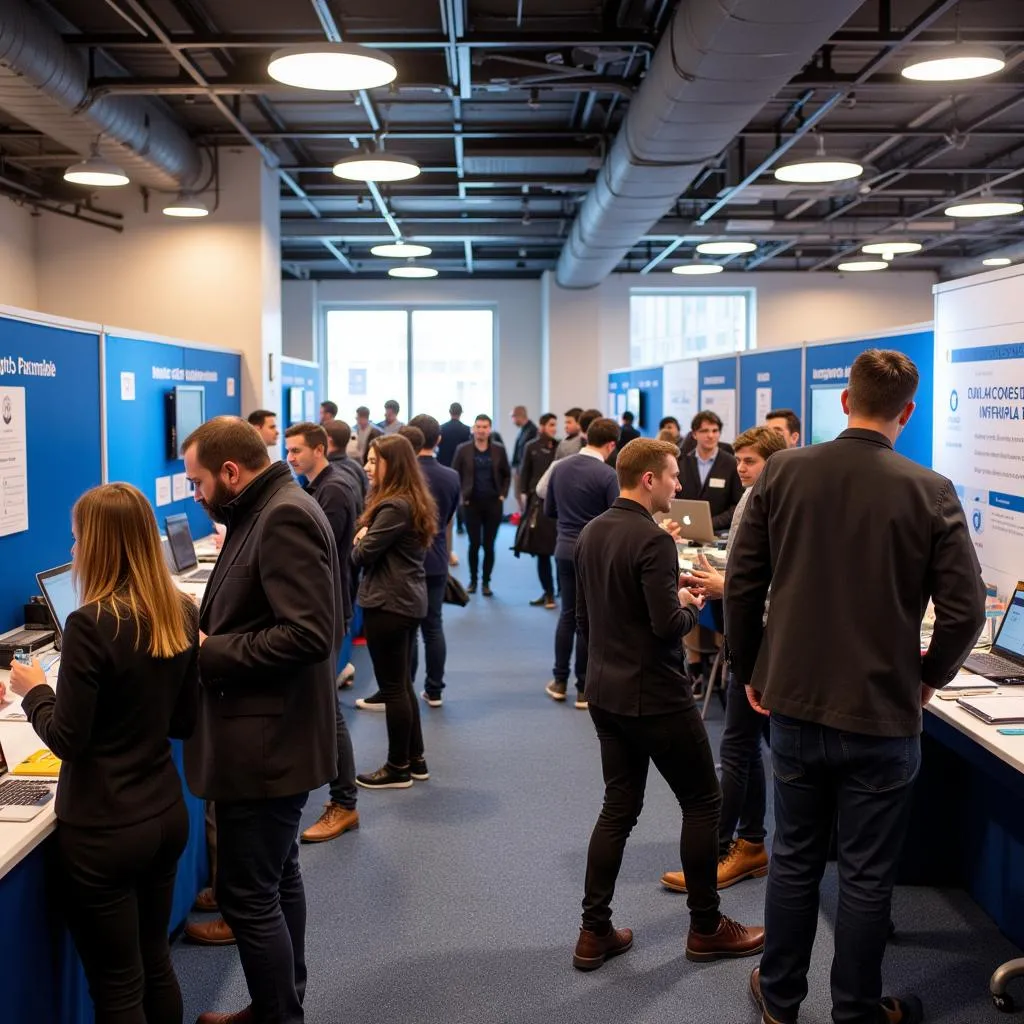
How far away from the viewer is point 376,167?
648cm

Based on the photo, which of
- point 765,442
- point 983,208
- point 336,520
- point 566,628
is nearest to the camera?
point 765,442

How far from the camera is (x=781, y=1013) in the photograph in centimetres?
266

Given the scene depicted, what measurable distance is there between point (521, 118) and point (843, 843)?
22.7 feet

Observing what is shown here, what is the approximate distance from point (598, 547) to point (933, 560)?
3.00 ft

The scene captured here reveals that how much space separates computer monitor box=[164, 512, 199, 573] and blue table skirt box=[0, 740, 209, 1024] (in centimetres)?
315

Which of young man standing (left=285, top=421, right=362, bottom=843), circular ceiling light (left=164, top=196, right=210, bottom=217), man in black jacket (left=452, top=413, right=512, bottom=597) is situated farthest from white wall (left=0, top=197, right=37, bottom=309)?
young man standing (left=285, top=421, right=362, bottom=843)

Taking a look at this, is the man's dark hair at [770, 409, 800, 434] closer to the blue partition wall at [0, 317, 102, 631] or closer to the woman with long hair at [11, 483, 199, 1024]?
the blue partition wall at [0, 317, 102, 631]

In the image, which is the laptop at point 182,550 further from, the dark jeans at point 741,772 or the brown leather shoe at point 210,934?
the dark jeans at point 741,772

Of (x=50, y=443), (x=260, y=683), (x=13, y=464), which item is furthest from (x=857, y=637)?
(x=50, y=443)

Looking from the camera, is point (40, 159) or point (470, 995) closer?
point (470, 995)

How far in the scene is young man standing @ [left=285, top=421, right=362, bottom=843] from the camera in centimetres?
407

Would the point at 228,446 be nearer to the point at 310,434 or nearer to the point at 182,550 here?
the point at 310,434

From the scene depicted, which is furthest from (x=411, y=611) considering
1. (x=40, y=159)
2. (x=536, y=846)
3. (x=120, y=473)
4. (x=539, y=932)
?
(x=40, y=159)

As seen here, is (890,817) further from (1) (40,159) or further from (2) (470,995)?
(1) (40,159)
